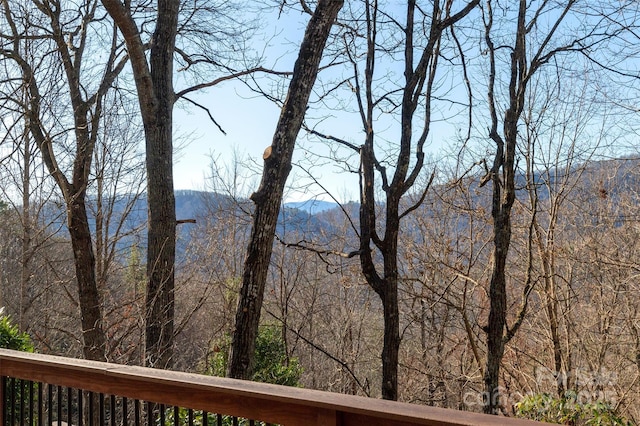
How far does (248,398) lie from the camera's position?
1.45m

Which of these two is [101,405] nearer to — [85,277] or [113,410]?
[113,410]

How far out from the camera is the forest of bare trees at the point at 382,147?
5.03m

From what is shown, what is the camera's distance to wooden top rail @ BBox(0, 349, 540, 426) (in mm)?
1143

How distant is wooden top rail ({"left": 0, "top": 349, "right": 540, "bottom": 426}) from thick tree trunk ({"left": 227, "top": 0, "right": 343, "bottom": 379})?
150cm

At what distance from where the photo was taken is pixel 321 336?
13047mm

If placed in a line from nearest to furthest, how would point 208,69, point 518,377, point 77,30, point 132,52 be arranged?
point 132,52 → point 77,30 → point 208,69 → point 518,377

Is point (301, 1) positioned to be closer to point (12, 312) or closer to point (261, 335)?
point (261, 335)

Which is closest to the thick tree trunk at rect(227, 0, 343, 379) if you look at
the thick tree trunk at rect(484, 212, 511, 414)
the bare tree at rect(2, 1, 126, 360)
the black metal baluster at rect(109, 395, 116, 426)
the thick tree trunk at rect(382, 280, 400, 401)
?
the black metal baluster at rect(109, 395, 116, 426)

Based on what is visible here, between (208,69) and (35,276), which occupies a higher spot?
(208,69)

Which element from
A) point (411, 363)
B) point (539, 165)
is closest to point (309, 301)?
point (411, 363)

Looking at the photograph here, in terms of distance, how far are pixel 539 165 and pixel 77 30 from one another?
19.6 feet

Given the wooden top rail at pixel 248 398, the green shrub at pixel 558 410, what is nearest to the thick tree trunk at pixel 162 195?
the wooden top rail at pixel 248 398

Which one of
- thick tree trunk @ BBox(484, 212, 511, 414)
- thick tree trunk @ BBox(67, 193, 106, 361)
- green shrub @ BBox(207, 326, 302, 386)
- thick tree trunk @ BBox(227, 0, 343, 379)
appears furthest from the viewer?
green shrub @ BBox(207, 326, 302, 386)

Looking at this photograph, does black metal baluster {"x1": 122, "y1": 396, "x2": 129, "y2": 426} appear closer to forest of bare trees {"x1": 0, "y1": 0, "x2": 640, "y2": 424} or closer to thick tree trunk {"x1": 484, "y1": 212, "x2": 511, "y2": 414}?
forest of bare trees {"x1": 0, "y1": 0, "x2": 640, "y2": 424}
